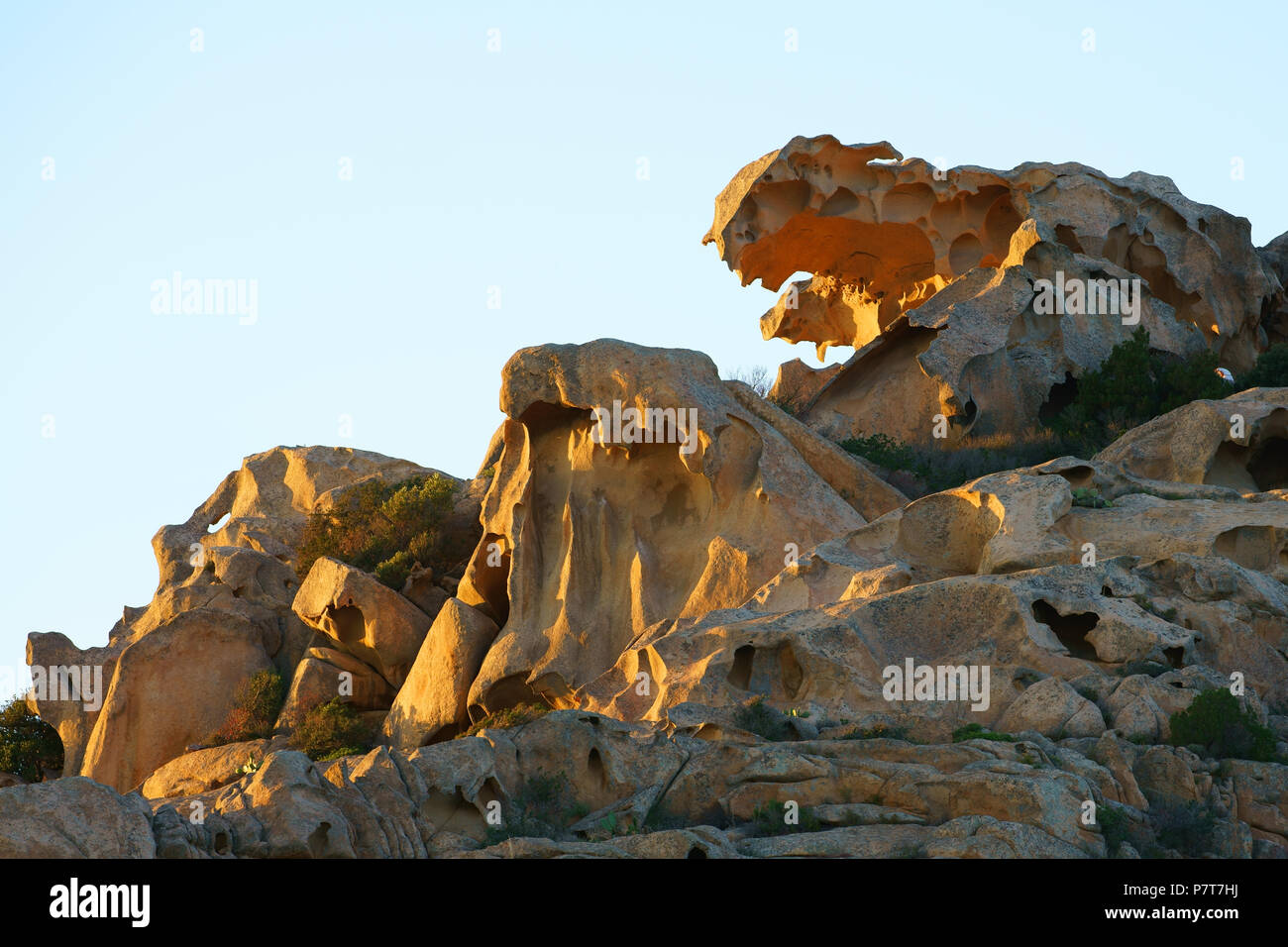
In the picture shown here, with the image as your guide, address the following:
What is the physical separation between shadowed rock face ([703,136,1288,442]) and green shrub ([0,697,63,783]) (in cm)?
1683

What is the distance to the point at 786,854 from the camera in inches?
595

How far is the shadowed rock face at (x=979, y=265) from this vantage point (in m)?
37.1

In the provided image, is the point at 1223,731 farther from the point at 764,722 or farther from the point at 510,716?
the point at 510,716

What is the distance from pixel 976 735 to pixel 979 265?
Result: 2511 cm

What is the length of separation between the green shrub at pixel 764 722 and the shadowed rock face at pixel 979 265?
18.0 m

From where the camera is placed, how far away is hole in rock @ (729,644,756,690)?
22.1 metres

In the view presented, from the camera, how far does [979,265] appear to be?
41.8 meters

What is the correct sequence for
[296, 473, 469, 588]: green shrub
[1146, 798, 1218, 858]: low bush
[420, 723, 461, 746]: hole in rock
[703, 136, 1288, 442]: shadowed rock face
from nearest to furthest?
1. [1146, 798, 1218, 858]: low bush
2. [420, 723, 461, 746]: hole in rock
3. [296, 473, 469, 588]: green shrub
4. [703, 136, 1288, 442]: shadowed rock face

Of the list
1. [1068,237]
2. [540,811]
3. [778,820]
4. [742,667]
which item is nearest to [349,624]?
[742,667]

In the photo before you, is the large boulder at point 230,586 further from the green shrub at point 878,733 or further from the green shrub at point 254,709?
the green shrub at point 878,733

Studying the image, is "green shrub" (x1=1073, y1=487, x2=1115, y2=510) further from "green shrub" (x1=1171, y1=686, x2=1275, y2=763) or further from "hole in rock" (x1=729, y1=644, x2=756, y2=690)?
"green shrub" (x1=1171, y1=686, x2=1275, y2=763)

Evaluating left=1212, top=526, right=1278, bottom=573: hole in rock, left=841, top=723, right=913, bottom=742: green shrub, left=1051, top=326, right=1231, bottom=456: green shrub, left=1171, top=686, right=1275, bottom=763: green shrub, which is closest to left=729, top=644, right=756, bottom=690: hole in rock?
left=841, top=723, right=913, bottom=742: green shrub
